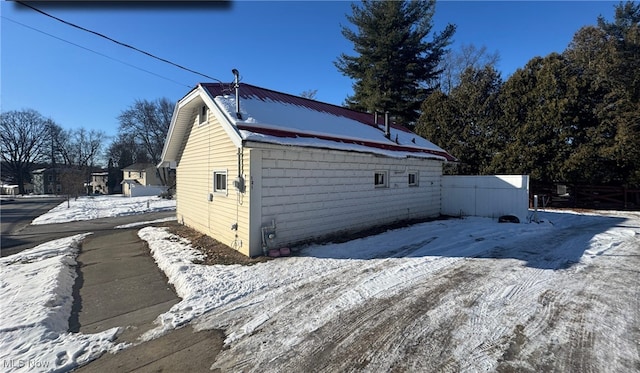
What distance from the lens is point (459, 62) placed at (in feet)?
82.7

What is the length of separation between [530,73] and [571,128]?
3.70 metres

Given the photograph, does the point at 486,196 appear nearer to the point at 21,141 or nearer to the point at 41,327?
the point at 41,327

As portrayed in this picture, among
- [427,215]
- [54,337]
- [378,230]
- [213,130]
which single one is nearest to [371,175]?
[378,230]

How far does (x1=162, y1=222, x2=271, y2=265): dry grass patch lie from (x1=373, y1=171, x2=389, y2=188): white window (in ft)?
15.1

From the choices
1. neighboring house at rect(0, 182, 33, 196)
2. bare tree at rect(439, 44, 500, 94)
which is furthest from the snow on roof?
neighboring house at rect(0, 182, 33, 196)

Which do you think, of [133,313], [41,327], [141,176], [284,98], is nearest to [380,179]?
[284,98]

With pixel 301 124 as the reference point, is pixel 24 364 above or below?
below

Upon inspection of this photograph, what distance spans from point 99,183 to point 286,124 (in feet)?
203

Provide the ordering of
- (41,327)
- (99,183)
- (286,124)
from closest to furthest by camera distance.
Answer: (41,327), (286,124), (99,183)

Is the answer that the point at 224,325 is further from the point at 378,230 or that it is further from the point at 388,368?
the point at 378,230

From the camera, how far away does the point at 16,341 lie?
308 cm

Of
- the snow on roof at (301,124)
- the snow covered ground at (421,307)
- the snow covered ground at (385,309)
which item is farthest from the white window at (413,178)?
the snow covered ground at (385,309)

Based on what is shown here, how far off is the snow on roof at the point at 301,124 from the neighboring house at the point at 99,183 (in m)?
55.9

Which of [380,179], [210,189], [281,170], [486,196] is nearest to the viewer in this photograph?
[281,170]
